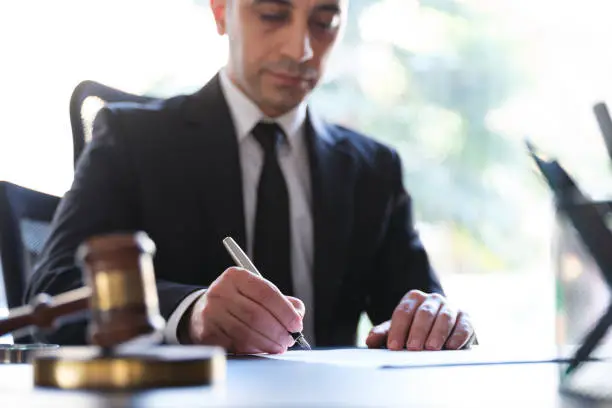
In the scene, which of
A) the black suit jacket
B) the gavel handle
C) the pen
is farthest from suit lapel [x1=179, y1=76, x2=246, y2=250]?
the gavel handle

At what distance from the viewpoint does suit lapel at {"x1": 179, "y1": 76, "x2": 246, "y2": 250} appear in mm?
1857

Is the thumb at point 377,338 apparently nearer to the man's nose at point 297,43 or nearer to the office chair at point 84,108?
the man's nose at point 297,43

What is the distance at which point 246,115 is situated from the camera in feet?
6.51

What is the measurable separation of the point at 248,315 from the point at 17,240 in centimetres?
73

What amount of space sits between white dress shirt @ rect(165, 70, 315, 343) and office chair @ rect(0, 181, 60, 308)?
0.42 metres

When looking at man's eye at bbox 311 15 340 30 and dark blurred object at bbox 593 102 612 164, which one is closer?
dark blurred object at bbox 593 102 612 164

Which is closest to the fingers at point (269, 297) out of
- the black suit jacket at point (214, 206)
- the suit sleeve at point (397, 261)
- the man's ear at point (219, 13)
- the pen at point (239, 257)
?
the pen at point (239, 257)

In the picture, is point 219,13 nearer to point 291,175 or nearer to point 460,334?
point 291,175

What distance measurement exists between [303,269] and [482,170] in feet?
7.27

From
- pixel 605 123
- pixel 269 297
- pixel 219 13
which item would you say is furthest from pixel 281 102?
pixel 605 123

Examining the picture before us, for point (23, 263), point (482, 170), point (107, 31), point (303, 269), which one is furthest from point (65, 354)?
point (482, 170)

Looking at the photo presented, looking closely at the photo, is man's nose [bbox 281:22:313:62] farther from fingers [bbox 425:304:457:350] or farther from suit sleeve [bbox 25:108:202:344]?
fingers [bbox 425:304:457:350]

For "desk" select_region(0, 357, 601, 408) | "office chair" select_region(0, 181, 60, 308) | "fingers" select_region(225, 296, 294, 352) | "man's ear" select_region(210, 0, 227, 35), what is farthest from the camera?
"man's ear" select_region(210, 0, 227, 35)

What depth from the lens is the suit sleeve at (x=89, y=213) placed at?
1.59 meters
